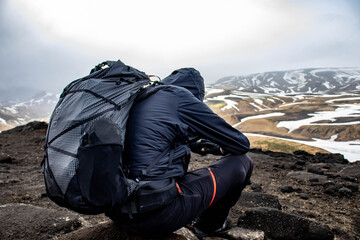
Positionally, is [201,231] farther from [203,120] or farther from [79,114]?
[79,114]

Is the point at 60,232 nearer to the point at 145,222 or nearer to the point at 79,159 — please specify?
the point at 145,222

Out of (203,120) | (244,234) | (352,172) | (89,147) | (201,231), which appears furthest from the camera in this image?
(352,172)

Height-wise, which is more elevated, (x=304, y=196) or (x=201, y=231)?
(x=201, y=231)

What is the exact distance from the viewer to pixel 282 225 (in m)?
3.51

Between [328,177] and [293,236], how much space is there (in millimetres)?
4903

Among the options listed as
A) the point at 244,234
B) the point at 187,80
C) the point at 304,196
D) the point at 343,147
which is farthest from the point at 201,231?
the point at 343,147

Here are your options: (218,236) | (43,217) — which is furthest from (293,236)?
(43,217)

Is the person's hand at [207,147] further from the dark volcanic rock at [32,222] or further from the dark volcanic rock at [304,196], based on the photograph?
the dark volcanic rock at [304,196]

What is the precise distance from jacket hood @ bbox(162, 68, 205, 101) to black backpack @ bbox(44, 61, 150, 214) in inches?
28.6

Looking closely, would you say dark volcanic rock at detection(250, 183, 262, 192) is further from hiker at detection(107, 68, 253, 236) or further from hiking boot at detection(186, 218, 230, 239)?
hiker at detection(107, 68, 253, 236)

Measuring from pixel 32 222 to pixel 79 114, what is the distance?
250 centimetres

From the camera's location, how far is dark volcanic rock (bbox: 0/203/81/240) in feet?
10.6

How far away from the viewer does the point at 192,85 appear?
291cm

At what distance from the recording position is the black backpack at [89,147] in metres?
1.73
